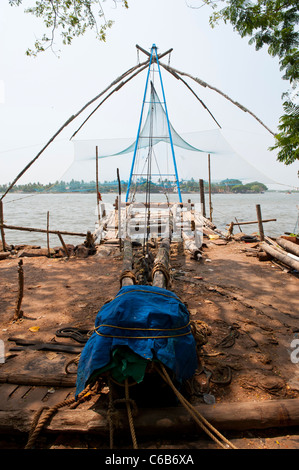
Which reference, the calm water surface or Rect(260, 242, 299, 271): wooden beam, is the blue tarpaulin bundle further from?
the calm water surface

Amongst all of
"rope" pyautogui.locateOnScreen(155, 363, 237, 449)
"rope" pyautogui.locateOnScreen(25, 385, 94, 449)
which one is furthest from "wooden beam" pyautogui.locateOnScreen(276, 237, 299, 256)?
"rope" pyautogui.locateOnScreen(25, 385, 94, 449)

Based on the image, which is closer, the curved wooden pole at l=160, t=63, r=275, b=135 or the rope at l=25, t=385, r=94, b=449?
the rope at l=25, t=385, r=94, b=449

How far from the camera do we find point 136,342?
216cm

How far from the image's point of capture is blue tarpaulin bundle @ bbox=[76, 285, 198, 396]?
2127 mm

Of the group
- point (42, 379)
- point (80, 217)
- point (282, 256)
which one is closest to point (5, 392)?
point (42, 379)

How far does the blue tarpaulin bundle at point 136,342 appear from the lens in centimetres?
213

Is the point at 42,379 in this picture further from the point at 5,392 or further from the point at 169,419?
the point at 169,419

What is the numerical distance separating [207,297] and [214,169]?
30.2 feet

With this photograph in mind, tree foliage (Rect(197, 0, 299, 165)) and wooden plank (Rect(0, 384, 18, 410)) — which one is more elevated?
tree foliage (Rect(197, 0, 299, 165))

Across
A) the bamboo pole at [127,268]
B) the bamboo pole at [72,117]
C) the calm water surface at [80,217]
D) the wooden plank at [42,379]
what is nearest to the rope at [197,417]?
the wooden plank at [42,379]

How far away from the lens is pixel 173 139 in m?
11.4
